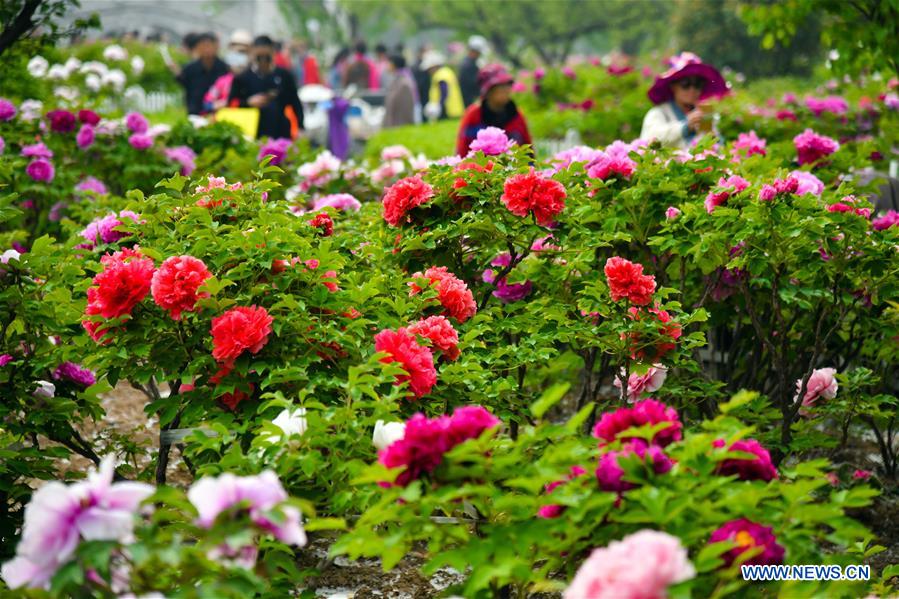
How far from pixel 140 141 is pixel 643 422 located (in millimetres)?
5389

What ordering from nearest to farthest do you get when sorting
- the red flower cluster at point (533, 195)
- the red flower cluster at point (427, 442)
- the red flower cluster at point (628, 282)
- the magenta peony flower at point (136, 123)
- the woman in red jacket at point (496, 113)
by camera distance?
the red flower cluster at point (427, 442) → the red flower cluster at point (628, 282) → the red flower cluster at point (533, 195) → the magenta peony flower at point (136, 123) → the woman in red jacket at point (496, 113)

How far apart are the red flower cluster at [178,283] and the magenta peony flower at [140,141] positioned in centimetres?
421

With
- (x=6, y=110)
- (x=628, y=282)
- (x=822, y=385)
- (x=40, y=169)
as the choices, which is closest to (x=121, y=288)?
(x=628, y=282)

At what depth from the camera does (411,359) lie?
2881 mm

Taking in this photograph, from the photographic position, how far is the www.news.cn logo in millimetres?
2123

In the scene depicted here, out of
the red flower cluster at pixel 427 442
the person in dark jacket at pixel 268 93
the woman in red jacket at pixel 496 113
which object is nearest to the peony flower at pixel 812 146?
the woman in red jacket at pixel 496 113

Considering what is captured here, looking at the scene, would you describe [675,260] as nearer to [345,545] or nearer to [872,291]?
[872,291]

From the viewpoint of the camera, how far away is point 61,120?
269 inches

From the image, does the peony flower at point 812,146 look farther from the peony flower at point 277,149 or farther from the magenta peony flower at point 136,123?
the magenta peony flower at point 136,123

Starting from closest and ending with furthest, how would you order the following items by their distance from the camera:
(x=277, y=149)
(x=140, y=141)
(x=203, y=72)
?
(x=140, y=141) < (x=277, y=149) < (x=203, y=72)

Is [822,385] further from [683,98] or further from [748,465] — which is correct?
[683,98]

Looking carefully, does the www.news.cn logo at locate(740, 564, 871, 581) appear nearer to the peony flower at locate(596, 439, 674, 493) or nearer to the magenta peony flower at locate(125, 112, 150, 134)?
the peony flower at locate(596, 439, 674, 493)

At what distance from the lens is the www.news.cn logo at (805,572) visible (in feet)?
6.97

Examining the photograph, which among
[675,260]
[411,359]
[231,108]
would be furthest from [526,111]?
[411,359]
